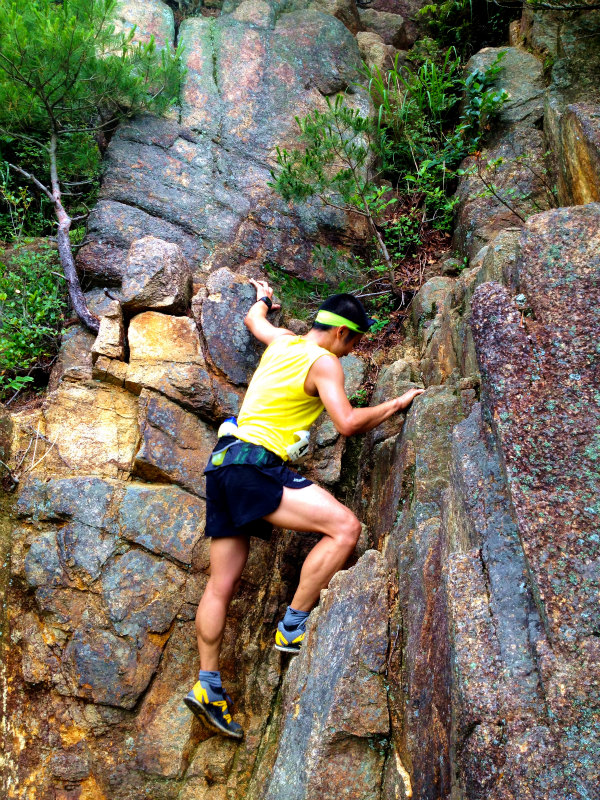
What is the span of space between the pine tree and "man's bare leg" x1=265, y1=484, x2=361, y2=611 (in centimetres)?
293

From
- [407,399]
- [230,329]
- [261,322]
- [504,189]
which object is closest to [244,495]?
[407,399]

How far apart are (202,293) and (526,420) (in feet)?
11.4

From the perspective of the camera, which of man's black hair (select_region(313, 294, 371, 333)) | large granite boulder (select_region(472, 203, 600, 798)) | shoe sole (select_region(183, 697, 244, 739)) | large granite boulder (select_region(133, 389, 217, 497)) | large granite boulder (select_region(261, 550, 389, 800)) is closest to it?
large granite boulder (select_region(472, 203, 600, 798))

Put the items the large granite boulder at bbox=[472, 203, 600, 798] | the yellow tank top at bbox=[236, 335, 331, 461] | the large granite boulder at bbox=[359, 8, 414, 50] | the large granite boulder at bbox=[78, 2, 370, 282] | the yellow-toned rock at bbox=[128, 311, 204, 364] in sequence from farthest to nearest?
the large granite boulder at bbox=[359, 8, 414, 50] → the large granite boulder at bbox=[78, 2, 370, 282] → the yellow-toned rock at bbox=[128, 311, 204, 364] → the yellow tank top at bbox=[236, 335, 331, 461] → the large granite boulder at bbox=[472, 203, 600, 798]

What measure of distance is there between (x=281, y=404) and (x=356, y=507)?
109 cm

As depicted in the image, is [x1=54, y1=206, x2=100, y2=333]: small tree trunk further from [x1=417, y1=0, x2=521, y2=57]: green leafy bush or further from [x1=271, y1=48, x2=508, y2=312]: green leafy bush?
[x1=417, y1=0, x2=521, y2=57]: green leafy bush

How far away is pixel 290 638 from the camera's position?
411cm

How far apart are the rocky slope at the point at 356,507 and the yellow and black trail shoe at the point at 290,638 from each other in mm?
192

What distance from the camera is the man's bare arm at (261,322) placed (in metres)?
5.23

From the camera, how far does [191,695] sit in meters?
4.04

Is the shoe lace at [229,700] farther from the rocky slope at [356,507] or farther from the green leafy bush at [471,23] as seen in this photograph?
the green leafy bush at [471,23]

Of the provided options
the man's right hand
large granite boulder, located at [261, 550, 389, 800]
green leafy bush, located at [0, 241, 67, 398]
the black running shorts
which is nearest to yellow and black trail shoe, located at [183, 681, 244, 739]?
large granite boulder, located at [261, 550, 389, 800]

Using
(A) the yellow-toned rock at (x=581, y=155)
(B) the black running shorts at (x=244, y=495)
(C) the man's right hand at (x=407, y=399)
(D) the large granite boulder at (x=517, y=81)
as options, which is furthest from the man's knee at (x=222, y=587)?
(D) the large granite boulder at (x=517, y=81)

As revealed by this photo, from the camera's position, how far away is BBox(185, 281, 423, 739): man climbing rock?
4.09 meters
